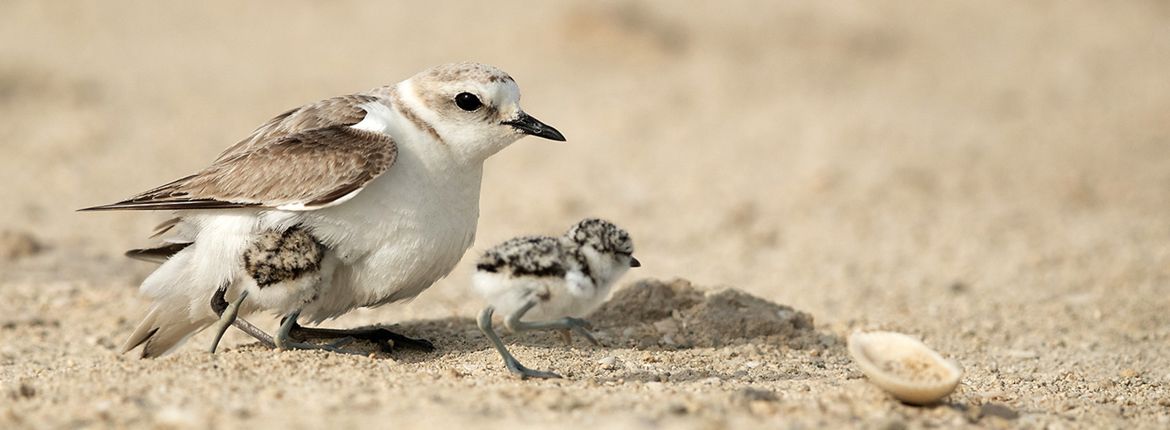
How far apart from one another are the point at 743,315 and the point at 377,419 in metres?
2.76

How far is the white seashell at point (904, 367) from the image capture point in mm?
4543

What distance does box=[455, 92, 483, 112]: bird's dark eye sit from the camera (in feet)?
18.9

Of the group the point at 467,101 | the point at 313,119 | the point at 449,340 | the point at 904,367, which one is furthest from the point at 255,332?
the point at 904,367

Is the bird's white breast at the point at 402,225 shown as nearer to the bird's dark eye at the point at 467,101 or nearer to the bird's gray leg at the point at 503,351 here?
the bird's dark eye at the point at 467,101

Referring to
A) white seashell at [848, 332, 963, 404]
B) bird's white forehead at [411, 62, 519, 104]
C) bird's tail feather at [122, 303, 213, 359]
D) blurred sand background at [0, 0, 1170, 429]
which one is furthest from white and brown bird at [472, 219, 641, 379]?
bird's tail feather at [122, 303, 213, 359]

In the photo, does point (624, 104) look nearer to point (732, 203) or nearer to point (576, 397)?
point (732, 203)

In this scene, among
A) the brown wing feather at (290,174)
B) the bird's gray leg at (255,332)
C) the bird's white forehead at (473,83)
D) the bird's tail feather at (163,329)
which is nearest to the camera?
the brown wing feather at (290,174)

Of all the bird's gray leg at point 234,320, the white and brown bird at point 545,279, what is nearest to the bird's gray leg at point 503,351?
the white and brown bird at point 545,279

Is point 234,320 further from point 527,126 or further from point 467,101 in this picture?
point 527,126

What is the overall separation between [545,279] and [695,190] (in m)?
6.30

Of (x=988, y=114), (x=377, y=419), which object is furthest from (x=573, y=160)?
(x=377, y=419)

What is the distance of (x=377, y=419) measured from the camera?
13.2 feet

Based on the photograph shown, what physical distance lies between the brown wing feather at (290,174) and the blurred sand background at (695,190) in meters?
0.70

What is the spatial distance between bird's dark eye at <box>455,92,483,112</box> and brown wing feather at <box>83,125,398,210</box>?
372 mm
